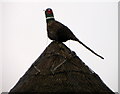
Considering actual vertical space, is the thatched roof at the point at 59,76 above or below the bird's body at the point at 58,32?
below

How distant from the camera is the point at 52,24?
6.79 feet

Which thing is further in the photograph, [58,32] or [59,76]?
[58,32]

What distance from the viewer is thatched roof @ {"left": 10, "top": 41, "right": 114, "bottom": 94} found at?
174 cm

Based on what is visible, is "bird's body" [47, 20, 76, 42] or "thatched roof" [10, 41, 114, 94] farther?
"bird's body" [47, 20, 76, 42]

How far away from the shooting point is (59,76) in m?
1.78

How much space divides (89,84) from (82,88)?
8cm

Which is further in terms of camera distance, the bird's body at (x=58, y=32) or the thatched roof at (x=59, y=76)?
the bird's body at (x=58, y=32)

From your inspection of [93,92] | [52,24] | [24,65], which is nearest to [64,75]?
[93,92]

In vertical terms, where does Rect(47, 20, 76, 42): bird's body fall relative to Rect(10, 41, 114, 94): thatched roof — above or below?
above

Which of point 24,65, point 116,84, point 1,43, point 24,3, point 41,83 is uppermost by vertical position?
point 24,3

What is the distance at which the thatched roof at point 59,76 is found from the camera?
1.74 m

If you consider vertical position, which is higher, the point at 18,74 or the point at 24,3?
the point at 24,3

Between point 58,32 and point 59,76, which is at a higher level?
point 58,32

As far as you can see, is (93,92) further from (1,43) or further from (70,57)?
(1,43)
